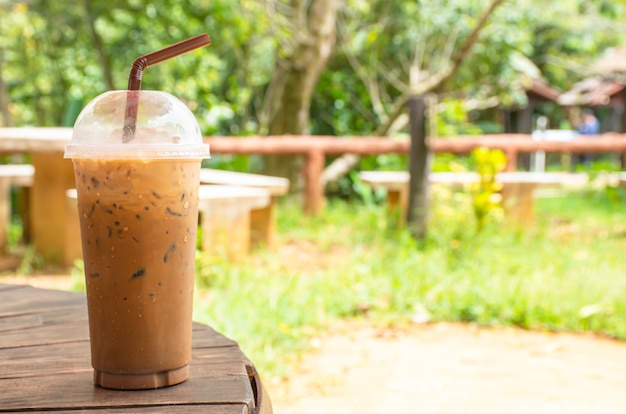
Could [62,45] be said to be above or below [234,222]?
above

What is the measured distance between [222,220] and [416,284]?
1.27 meters

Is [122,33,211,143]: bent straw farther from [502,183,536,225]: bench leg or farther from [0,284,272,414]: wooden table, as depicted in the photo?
[502,183,536,225]: bench leg

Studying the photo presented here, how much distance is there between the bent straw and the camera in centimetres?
103

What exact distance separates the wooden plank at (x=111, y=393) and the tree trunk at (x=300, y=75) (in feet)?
23.4

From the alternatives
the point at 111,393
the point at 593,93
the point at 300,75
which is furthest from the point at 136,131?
the point at 593,93

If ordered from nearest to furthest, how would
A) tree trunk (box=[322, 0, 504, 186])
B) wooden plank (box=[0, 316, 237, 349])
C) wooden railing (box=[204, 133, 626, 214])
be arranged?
wooden plank (box=[0, 316, 237, 349]), wooden railing (box=[204, 133, 626, 214]), tree trunk (box=[322, 0, 504, 186])

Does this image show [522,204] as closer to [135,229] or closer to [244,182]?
[244,182]

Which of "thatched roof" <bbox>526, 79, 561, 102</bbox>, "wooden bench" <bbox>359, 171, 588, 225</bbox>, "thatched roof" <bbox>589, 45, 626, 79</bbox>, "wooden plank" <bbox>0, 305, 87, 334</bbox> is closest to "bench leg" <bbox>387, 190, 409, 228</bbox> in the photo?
"wooden bench" <bbox>359, 171, 588, 225</bbox>

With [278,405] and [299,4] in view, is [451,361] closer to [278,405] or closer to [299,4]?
[278,405]

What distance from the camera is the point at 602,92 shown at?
21297 mm

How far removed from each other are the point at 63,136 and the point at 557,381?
3377 mm

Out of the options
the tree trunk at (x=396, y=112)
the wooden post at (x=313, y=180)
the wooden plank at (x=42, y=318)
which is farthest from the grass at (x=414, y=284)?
the tree trunk at (x=396, y=112)

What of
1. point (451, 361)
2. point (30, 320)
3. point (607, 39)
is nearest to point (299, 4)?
point (451, 361)

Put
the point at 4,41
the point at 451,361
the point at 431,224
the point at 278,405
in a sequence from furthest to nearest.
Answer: the point at 4,41, the point at 431,224, the point at 451,361, the point at 278,405
